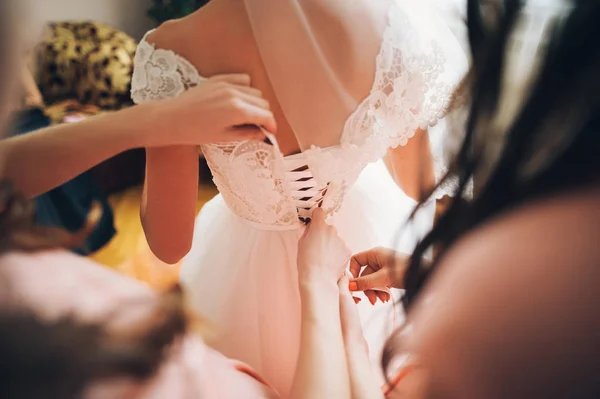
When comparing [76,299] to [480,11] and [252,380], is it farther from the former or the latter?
[480,11]

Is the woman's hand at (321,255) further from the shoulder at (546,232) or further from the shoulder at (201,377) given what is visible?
the shoulder at (546,232)

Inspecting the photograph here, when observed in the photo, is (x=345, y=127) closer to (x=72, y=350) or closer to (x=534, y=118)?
(x=534, y=118)

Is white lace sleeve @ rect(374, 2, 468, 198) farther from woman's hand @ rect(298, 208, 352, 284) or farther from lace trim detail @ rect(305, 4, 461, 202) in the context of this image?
woman's hand @ rect(298, 208, 352, 284)

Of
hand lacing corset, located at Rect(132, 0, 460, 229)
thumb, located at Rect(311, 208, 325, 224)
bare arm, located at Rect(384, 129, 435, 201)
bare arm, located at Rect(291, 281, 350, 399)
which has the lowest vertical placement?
bare arm, located at Rect(291, 281, 350, 399)

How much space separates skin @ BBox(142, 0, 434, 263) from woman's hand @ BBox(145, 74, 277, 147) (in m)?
0.04

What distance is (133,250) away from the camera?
2.48 ft

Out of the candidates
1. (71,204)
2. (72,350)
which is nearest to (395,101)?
(72,350)

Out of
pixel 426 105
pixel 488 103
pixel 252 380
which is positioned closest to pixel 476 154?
pixel 488 103

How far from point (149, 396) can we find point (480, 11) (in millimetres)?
339

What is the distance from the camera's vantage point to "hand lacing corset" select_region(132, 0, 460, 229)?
1.22ft

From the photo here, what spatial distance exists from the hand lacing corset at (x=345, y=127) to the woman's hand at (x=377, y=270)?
88mm

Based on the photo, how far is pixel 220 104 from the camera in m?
0.33

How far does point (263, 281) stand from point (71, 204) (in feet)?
1.07

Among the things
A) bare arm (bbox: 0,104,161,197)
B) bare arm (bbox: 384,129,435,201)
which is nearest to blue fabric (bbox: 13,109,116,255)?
bare arm (bbox: 0,104,161,197)
